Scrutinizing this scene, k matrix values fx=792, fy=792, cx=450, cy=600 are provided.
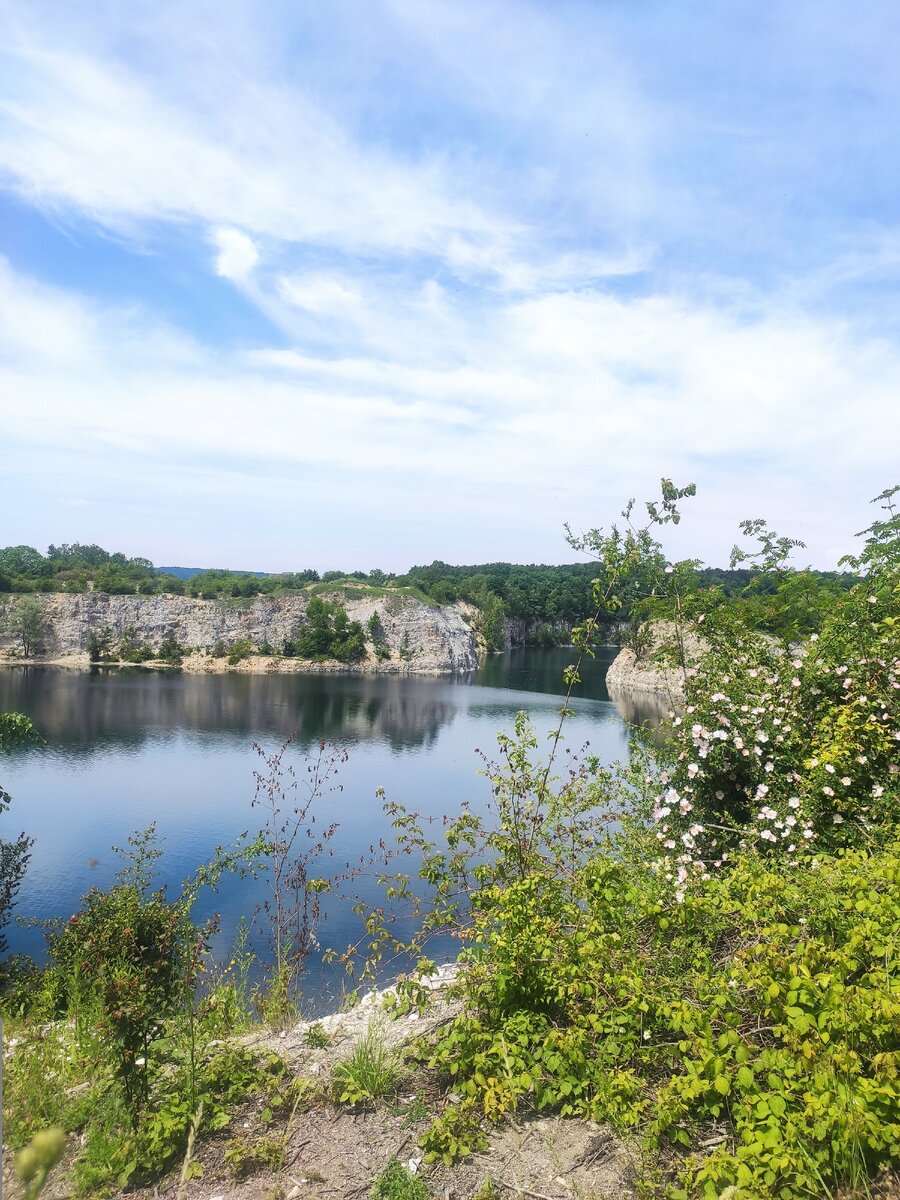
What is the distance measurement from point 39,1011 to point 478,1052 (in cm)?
564

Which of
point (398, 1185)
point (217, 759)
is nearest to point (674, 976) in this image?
point (398, 1185)

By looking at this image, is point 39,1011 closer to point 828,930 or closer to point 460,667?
point 828,930

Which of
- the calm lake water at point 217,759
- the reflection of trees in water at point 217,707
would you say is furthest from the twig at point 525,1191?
the reflection of trees in water at point 217,707

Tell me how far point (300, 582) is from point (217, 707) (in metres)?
51.5

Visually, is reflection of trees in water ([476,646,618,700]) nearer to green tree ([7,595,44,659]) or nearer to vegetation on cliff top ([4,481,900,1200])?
vegetation on cliff top ([4,481,900,1200])

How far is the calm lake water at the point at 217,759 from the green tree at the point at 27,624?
7.15m

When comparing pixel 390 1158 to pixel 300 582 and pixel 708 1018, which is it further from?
→ pixel 300 582

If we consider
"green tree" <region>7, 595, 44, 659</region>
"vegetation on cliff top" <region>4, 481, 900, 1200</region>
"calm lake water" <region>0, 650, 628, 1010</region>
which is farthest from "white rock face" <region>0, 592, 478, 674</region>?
"vegetation on cliff top" <region>4, 481, 900, 1200</region>

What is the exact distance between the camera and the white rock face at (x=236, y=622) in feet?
225

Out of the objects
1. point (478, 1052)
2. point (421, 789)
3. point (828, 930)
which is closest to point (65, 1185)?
point (478, 1052)

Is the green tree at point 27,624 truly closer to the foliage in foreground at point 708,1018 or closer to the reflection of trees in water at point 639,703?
the reflection of trees in water at point 639,703

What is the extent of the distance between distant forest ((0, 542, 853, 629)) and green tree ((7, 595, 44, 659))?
186 inches

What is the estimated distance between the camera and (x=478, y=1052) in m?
3.80

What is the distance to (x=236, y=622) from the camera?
243ft
